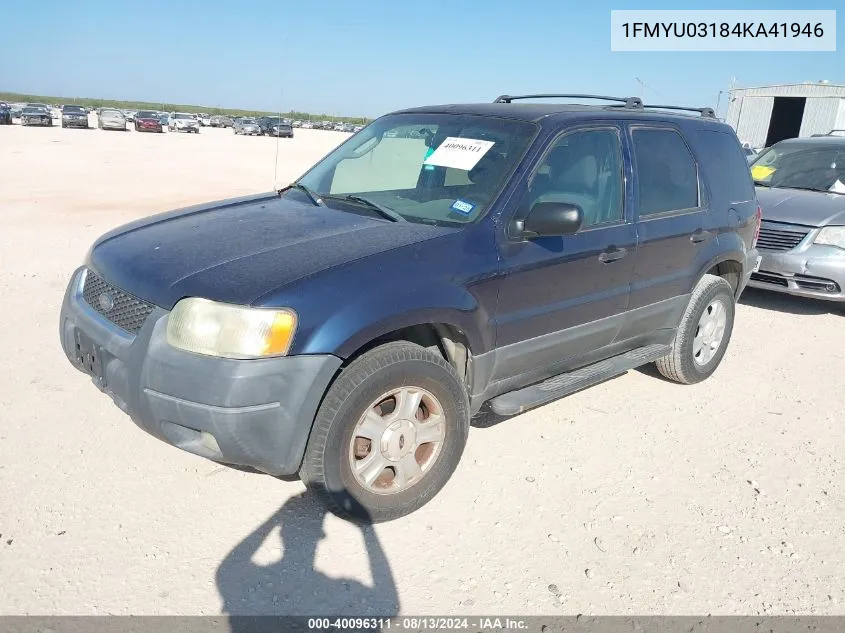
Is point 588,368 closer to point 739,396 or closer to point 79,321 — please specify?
point 739,396

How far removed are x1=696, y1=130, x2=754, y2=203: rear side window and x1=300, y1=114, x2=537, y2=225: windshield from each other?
1699 mm

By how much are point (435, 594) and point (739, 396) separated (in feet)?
10.2

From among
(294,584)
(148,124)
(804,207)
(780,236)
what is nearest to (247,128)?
(148,124)

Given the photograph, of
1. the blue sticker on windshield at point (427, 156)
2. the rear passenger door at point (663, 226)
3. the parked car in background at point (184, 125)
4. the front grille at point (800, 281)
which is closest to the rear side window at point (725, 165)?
the rear passenger door at point (663, 226)

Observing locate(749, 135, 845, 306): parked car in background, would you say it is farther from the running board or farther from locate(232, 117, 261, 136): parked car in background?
locate(232, 117, 261, 136): parked car in background

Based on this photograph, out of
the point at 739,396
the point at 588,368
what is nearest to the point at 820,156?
the point at 739,396

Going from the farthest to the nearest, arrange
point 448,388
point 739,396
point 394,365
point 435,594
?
1. point 739,396
2. point 448,388
3. point 394,365
4. point 435,594

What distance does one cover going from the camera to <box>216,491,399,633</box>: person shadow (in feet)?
8.42

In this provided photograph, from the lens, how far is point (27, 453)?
3.48 meters

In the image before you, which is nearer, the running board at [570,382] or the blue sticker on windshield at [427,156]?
the running board at [570,382]

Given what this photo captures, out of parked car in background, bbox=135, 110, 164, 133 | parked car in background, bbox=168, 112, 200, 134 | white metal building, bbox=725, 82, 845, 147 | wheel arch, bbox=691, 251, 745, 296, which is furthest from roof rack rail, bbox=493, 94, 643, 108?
parked car in background, bbox=168, 112, 200, 134

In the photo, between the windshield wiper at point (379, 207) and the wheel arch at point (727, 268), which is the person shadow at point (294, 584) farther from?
the wheel arch at point (727, 268)

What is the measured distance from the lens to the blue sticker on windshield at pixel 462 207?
134 inches

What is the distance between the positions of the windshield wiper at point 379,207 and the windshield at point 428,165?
0.09 ft
